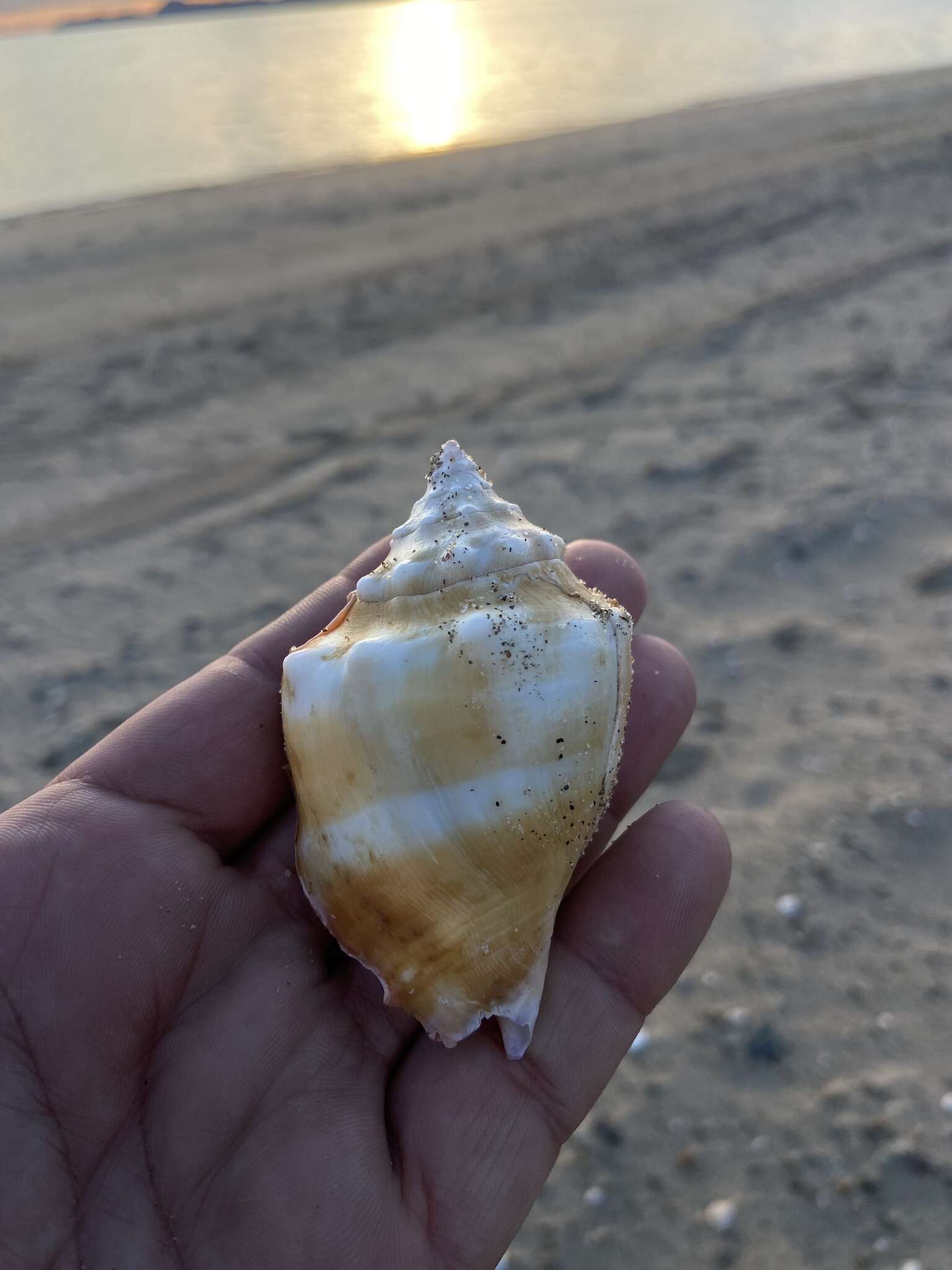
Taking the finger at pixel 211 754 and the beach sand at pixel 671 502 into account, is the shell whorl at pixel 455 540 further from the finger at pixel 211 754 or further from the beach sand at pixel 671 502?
the beach sand at pixel 671 502

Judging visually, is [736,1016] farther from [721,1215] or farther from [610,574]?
[610,574]

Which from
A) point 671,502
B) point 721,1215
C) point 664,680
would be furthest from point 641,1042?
point 671,502

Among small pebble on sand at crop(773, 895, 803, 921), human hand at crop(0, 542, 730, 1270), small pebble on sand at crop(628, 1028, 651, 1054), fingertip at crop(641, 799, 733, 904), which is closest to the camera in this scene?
human hand at crop(0, 542, 730, 1270)

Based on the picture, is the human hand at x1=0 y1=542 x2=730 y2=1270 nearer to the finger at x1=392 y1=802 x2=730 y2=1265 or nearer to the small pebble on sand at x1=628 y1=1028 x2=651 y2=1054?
the finger at x1=392 y1=802 x2=730 y2=1265

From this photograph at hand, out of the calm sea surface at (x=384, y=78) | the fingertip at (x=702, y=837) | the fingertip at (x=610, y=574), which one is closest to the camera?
the fingertip at (x=702, y=837)

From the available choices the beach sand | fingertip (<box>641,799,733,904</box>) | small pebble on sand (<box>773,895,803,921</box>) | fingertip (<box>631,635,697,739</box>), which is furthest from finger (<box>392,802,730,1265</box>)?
small pebble on sand (<box>773,895,803,921</box>)

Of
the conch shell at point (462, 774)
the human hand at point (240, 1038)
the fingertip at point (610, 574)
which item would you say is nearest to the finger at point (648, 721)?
the human hand at point (240, 1038)
